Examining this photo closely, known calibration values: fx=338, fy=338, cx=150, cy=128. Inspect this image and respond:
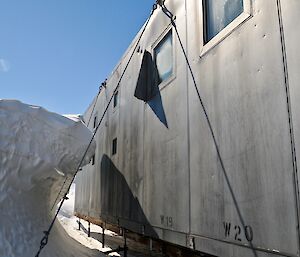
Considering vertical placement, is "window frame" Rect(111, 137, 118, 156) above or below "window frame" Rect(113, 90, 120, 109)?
below

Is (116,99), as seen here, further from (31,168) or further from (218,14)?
(218,14)

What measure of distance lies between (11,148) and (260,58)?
14.4 ft

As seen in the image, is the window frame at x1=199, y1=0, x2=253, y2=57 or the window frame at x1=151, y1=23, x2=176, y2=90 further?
the window frame at x1=151, y1=23, x2=176, y2=90

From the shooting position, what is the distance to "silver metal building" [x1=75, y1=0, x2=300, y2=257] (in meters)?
2.20

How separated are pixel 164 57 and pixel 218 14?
138 centimetres

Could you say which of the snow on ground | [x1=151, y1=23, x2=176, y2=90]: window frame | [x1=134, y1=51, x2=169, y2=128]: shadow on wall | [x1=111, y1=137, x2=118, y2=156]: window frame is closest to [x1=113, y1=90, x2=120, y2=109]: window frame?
[x1=111, y1=137, x2=118, y2=156]: window frame

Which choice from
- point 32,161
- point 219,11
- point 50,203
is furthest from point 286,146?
point 50,203

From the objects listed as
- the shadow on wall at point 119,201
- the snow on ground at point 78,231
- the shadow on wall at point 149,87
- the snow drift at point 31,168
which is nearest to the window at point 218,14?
the shadow on wall at point 149,87

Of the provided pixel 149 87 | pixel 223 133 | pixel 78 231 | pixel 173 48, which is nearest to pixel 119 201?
pixel 149 87

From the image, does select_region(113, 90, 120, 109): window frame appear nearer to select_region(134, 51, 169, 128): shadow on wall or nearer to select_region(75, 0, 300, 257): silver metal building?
select_region(75, 0, 300, 257): silver metal building

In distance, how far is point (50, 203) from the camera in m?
6.79

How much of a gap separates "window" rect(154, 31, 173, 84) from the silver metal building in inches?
0.6

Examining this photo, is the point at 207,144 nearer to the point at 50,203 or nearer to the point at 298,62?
the point at 298,62

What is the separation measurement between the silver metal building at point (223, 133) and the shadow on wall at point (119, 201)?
53mm
